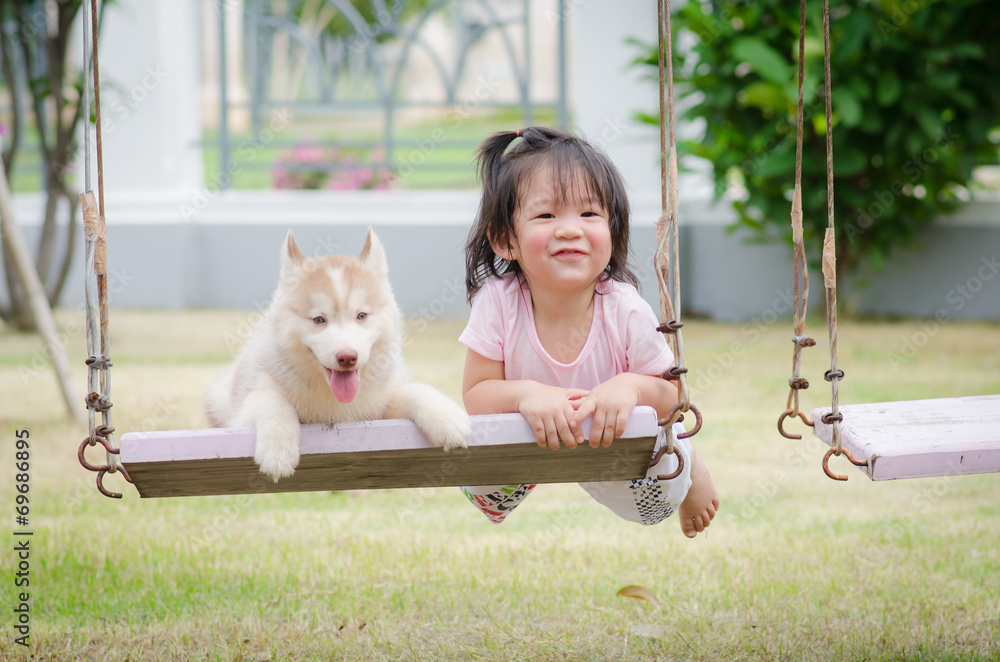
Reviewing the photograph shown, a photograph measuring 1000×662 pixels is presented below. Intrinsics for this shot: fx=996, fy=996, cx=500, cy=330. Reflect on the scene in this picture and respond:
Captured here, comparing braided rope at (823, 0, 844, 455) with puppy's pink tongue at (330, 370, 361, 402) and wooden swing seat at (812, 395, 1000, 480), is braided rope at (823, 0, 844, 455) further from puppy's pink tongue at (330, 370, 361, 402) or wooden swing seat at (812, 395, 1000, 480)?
puppy's pink tongue at (330, 370, 361, 402)

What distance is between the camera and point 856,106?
234 inches

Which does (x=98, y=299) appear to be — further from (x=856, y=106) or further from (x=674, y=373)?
(x=856, y=106)

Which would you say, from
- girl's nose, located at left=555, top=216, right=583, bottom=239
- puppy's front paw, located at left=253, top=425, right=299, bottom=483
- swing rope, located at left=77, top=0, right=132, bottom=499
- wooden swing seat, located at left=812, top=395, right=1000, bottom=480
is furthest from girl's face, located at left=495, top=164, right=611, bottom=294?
swing rope, located at left=77, top=0, right=132, bottom=499

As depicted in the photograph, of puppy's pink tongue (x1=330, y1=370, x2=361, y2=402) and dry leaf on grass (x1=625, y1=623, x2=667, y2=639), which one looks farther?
dry leaf on grass (x1=625, y1=623, x2=667, y2=639)

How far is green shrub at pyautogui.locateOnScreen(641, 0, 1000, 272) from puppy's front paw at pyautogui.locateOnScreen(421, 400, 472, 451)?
4.74m

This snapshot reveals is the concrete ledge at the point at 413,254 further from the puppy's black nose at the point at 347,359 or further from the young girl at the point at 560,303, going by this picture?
the puppy's black nose at the point at 347,359

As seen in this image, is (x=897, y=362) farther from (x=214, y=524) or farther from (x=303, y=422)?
(x=303, y=422)

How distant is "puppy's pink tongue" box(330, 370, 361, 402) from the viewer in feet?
6.36

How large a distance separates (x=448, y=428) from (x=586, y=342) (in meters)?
0.72

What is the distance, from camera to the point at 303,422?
2.06 m

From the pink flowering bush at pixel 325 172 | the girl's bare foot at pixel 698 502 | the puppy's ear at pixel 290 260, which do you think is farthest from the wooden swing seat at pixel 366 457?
the pink flowering bush at pixel 325 172

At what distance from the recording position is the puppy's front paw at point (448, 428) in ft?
6.01

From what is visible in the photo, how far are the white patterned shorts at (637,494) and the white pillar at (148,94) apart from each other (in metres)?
6.32

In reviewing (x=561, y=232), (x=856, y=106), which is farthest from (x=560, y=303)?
(x=856, y=106)
